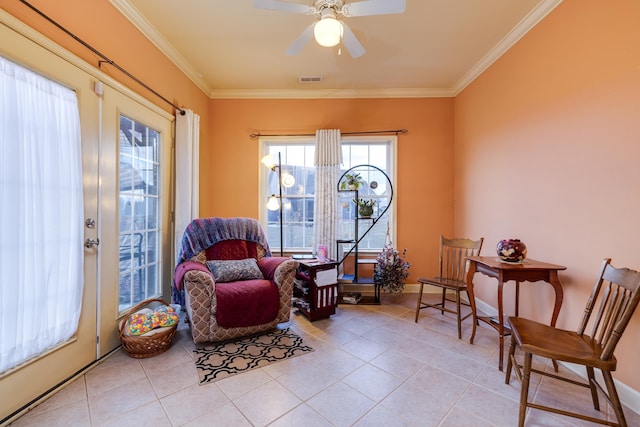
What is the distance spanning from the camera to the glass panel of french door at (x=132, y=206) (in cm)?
204

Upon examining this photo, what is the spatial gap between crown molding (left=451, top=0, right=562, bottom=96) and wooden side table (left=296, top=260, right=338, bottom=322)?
2854mm

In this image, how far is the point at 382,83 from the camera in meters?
3.52

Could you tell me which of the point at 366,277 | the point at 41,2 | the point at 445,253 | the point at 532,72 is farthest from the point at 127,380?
the point at 532,72

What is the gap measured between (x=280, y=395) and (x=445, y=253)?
258 cm

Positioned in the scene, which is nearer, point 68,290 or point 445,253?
point 68,290

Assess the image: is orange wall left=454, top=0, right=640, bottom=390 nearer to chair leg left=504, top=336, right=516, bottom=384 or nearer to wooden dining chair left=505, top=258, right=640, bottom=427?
wooden dining chair left=505, top=258, right=640, bottom=427

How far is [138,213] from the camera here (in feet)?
7.98

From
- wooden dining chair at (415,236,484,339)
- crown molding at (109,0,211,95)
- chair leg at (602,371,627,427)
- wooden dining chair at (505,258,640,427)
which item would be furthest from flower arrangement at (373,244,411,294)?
crown molding at (109,0,211,95)

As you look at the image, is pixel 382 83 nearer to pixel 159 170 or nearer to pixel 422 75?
pixel 422 75

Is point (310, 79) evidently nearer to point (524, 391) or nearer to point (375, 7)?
point (375, 7)

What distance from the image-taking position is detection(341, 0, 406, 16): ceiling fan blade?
174cm

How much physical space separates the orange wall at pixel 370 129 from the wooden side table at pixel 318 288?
1340 millimetres

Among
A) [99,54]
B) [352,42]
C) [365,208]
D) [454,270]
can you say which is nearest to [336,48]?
[352,42]

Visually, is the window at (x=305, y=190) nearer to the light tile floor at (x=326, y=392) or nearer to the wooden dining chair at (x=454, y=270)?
the wooden dining chair at (x=454, y=270)
